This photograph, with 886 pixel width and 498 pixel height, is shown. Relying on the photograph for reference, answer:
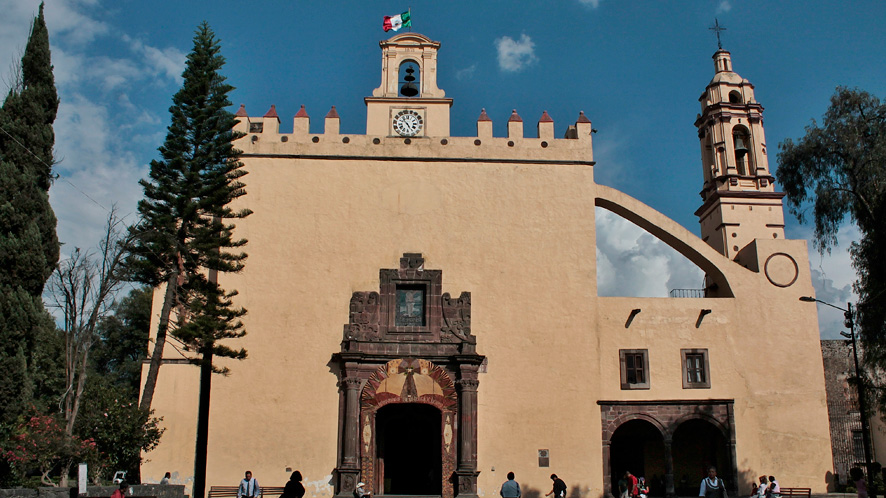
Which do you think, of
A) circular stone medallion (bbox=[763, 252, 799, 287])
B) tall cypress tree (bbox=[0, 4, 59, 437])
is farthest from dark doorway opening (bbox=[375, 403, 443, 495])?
circular stone medallion (bbox=[763, 252, 799, 287])

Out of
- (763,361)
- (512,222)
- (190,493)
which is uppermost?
(512,222)

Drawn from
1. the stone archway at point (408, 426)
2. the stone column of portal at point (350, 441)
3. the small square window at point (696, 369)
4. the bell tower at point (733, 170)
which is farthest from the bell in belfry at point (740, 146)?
the stone column of portal at point (350, 441)

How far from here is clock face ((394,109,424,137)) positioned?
836 inches

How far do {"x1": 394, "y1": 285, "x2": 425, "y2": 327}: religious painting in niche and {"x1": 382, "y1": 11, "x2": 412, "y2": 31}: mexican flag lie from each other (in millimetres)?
8245

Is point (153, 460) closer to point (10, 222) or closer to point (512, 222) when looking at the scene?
point (10, 222)

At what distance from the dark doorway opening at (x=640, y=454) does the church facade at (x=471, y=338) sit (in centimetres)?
7

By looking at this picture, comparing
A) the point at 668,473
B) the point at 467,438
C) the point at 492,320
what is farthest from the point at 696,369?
the point at 467,438

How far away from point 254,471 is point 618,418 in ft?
30.4

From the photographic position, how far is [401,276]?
63.9 ft

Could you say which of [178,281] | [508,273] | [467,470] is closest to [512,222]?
[508,273]

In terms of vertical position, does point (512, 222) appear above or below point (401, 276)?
above

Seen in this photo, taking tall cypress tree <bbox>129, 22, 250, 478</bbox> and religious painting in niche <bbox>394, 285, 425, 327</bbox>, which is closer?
tall cypress tree <bbox>129, 22, 250, 478</bbox>

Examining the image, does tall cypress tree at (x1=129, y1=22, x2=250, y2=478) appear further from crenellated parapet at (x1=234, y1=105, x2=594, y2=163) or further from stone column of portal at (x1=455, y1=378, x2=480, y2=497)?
stone column of portal at (x1=455, y1=378, x2=480, y2=497)

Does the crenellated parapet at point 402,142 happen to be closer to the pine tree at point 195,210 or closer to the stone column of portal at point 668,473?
the pine tree at point 195,210
